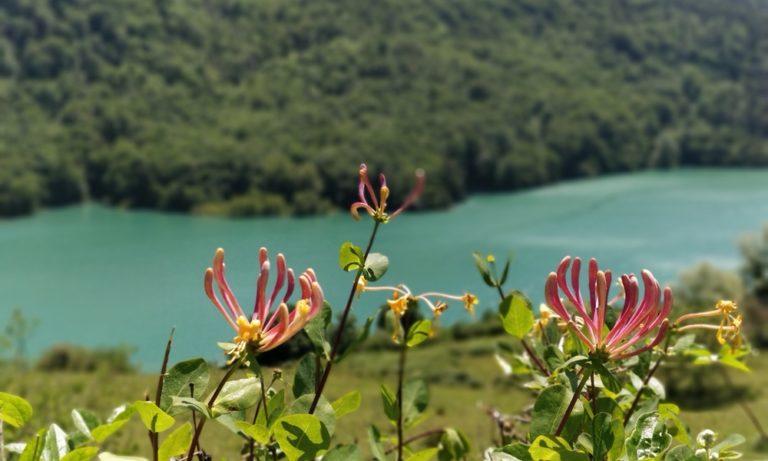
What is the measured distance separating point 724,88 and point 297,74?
25650 millimetres

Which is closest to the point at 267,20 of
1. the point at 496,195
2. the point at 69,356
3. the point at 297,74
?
the point at 297,74

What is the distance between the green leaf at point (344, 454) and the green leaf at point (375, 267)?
0.48 feet

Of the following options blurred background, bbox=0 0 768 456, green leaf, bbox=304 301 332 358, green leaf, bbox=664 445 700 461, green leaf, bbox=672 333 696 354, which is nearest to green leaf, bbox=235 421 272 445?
green leaf, bbox=304 301 332 358

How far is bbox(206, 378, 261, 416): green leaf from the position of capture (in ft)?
1.98

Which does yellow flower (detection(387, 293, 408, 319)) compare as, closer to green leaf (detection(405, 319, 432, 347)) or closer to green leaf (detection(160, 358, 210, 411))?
green leaf (detection(405, 319, 432, 347))

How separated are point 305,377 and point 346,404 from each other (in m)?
0.06

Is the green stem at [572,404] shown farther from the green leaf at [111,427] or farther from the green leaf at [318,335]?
the green leaf at [111,427]

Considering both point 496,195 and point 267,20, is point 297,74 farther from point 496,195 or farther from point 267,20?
point 496,195

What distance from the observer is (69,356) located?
13438 mm

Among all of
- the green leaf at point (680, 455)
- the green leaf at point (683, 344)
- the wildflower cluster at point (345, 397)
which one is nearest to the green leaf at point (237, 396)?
the wildflower cluster at point (345, 397)

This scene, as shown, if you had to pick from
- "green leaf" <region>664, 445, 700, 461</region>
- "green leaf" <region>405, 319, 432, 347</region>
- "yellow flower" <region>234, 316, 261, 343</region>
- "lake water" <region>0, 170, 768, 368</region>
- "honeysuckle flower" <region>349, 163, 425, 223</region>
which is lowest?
"lake water" <region>0, 170, 768, 368</region>

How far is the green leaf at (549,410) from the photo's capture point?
2.07 ft

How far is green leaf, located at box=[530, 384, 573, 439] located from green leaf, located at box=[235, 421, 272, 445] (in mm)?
208

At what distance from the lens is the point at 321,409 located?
648 mm
